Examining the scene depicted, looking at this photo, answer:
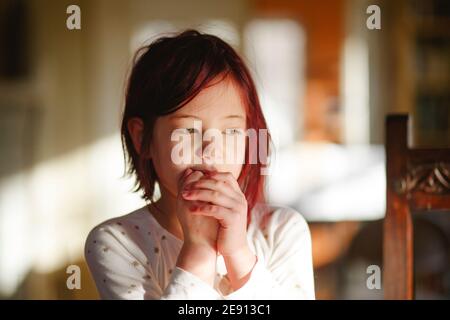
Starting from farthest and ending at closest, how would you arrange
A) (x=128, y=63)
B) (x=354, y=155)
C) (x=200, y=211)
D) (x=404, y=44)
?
(x=404, y=44) < (x=354, y=155) < (x=128, y=63) < (x=200, y=211)

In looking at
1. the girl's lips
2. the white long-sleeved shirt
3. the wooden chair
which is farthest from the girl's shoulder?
the wooden chair

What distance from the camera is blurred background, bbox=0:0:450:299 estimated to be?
0.95m

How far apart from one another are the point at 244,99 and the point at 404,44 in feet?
6.53

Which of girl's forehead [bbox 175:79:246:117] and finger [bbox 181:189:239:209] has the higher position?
girl's forehead [bbox 175:79:246:117]

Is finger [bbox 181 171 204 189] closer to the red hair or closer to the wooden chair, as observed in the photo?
the red hair

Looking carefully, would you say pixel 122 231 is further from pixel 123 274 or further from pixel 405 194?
pixel 405 194

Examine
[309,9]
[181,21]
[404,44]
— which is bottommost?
[181,21]

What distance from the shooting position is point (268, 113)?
81 centimetres

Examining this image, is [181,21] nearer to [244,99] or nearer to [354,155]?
[244,99]

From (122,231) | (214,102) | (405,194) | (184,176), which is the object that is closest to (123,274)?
(122,231)
